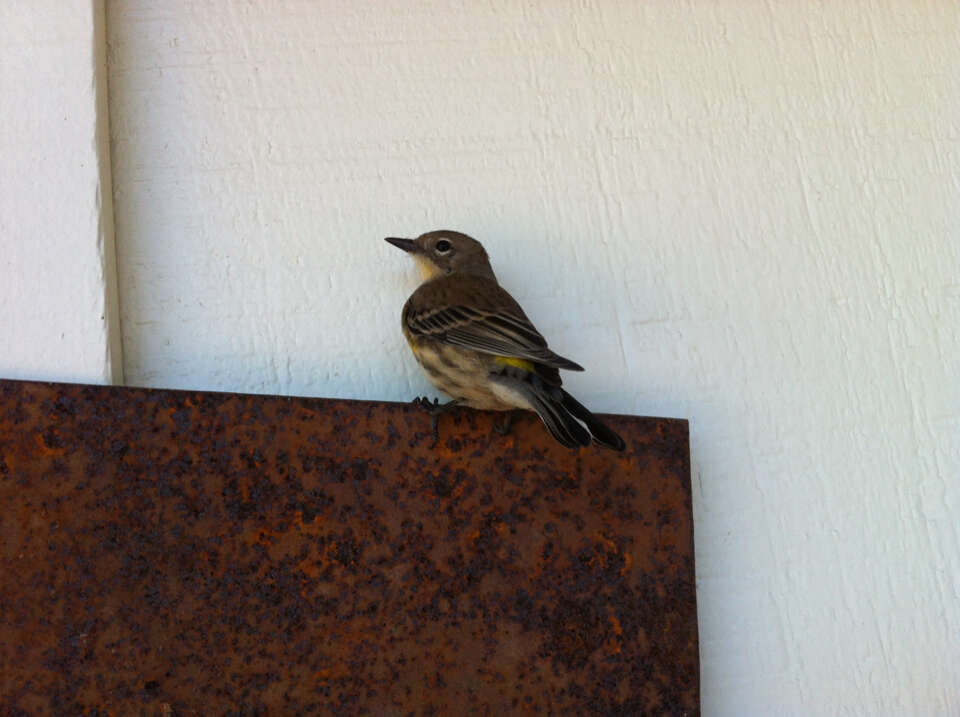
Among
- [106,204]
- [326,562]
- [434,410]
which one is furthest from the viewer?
[106,204]

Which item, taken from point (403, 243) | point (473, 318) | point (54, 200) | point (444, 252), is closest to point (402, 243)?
point (403, 243)

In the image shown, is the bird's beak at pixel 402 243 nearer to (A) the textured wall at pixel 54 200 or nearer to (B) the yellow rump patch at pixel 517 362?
(B) the yellow rump patch at pixel 517 362

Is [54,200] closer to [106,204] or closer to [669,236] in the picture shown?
[106,204]

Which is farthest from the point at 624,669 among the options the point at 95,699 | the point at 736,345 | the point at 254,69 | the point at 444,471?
the point at 254,69

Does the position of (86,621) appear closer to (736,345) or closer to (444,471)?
(444,471)

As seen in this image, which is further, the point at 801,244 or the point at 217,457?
the point at 801,244

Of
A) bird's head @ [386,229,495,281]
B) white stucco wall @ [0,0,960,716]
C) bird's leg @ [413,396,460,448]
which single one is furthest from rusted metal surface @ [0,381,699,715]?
bird's head @ [386,229,495,281]
